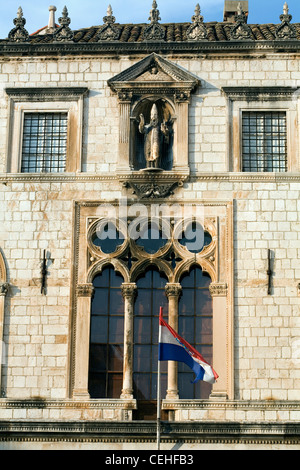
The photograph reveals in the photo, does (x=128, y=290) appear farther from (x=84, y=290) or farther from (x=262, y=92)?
(x=262, y=92)

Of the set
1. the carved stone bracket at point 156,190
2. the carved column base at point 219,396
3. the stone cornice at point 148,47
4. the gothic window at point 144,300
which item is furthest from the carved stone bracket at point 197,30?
the carved column base at point 219,396

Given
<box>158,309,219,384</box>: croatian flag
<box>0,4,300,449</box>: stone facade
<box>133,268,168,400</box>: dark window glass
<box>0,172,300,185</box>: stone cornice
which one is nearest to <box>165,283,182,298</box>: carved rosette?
<box>133,268,168,400</box>: dark window glass

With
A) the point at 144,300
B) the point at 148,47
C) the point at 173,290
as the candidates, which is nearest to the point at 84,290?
the point at 144,300

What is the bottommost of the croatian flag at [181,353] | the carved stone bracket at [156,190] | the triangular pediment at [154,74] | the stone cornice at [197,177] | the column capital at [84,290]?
the croatian flag at [181,353]

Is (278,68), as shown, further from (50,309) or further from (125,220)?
(50,309)

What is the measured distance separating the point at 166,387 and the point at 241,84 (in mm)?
7150

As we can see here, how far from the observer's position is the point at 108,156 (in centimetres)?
2966

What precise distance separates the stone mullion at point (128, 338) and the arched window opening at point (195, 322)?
1066 millimetres

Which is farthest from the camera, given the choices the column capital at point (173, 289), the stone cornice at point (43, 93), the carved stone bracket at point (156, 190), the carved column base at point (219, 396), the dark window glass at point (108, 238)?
the stone cornice at point (43, 93)

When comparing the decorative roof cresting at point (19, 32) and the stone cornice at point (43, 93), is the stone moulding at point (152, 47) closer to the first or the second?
the decorative roof cresting at point (19, 32)

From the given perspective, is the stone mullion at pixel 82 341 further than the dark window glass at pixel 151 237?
No

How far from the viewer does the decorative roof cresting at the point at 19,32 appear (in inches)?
1208
